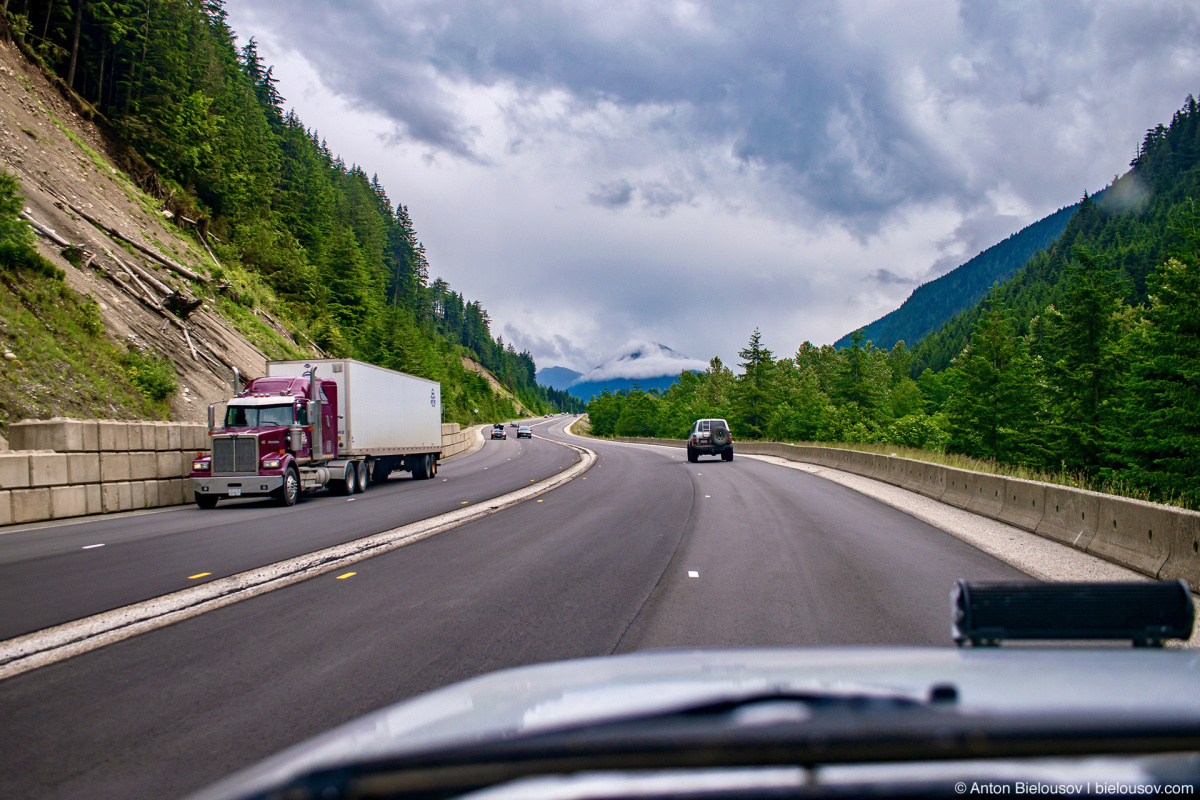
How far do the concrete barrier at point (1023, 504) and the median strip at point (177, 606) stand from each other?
1051 cm

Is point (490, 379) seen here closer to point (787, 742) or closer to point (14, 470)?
point (14, 470)

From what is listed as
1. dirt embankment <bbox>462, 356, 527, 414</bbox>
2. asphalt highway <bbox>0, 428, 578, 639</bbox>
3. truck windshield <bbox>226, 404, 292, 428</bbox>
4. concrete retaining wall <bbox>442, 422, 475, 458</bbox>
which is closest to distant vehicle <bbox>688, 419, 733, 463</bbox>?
concrete retaining wall <bbox>442, 422, 475, 458</bbox>

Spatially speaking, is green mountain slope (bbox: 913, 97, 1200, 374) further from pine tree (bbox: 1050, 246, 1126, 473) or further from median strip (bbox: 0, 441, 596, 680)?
median strip (bbox: 0, 441, 596, 680)

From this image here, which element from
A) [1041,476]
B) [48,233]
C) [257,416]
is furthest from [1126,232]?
[48,233]

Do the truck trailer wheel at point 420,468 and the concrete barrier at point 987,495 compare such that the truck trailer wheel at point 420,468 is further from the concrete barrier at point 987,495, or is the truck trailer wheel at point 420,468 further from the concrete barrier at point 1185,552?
the concrete barrier at point 1185,552

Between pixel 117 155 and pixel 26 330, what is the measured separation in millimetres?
27165

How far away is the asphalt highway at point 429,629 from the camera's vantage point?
164 inches

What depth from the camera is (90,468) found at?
16.1 m

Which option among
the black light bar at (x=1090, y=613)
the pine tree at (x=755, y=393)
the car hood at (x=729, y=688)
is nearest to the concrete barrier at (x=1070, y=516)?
the black light bar at (x=1090, y=613)

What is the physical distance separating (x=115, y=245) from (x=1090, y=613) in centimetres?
3806

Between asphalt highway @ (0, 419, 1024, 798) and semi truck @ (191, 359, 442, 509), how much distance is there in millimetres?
8931

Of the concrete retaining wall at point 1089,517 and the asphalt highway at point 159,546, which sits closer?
the asphalt highway at point 159,546

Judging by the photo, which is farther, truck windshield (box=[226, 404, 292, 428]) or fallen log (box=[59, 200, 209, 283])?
fallen log (box=[59, 200, 209, 283])

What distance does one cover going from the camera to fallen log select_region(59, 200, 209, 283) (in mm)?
30984
